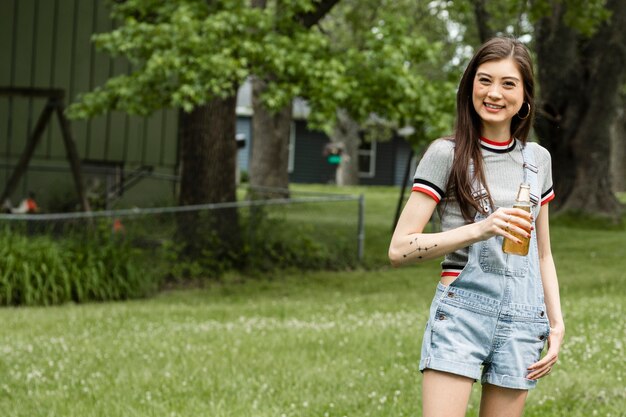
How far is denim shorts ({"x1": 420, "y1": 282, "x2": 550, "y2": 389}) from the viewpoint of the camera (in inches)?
134

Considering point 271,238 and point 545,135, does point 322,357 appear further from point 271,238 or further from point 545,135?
point 545,135

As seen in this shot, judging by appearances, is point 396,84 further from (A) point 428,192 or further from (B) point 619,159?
(B) point 619,159


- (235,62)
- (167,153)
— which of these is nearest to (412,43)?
(235,62)

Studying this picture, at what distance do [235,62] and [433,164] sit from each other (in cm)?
859

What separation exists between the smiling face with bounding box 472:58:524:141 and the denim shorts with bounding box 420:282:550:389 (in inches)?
20.7

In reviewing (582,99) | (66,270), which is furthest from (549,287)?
(582,99)

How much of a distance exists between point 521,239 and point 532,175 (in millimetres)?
393

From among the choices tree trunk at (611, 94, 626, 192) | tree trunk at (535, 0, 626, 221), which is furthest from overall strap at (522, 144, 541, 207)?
tree trunk at (611, 94, 626, 192)

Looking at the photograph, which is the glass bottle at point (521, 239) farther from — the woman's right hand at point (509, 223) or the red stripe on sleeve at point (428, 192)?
the red stripe on sleeve at point (428, 192)

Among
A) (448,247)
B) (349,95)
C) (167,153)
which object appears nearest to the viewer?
(448,247)

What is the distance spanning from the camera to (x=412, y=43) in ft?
40.9

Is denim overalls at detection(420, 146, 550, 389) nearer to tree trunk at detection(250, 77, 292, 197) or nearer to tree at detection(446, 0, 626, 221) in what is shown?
tree at detection(446, 0, 626, 221)

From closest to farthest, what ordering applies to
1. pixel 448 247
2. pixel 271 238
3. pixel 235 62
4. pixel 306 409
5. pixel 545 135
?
1. pixel 448 247
2. pixel 306 409
3. pixel 235 62
4. pixel 271 238
5. pixel 545 135

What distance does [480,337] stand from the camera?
3.44m
